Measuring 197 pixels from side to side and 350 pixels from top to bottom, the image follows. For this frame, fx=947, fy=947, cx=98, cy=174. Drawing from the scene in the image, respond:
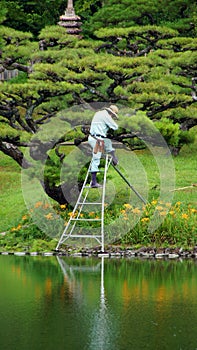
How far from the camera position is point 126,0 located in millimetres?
29531

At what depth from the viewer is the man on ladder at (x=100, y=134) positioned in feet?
55.3

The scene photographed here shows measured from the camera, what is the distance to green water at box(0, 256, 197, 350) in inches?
408

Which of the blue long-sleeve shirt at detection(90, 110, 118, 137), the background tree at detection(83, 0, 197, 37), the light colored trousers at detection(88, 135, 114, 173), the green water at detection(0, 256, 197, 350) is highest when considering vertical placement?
the background tree at detection(83, 0, 197, 37)

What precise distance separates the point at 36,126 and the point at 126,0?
11605 millimetres

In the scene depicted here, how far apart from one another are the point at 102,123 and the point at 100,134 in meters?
0.20

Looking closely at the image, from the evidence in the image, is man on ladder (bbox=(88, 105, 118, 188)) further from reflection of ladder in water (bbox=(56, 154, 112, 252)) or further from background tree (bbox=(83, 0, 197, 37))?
background tree (bbox=(83, 0, 197, 37))

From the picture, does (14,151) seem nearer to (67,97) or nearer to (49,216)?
(67,97)

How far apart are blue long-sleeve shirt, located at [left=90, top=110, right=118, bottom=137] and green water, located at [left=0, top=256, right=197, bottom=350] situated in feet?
7.79

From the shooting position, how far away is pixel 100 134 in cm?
1689

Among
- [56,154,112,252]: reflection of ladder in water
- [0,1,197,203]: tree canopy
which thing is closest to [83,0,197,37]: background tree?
[0,1,197,203]: tree canopy

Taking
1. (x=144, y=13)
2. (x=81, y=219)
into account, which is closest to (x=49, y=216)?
(x=81, y=219)

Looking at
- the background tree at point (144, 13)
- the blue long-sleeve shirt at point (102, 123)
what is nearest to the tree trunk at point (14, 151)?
the blue long-sleeve shirt at point (102, 123)

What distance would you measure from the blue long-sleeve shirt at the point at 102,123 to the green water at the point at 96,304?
7.79 ft

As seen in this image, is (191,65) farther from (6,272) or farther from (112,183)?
(6,272)
